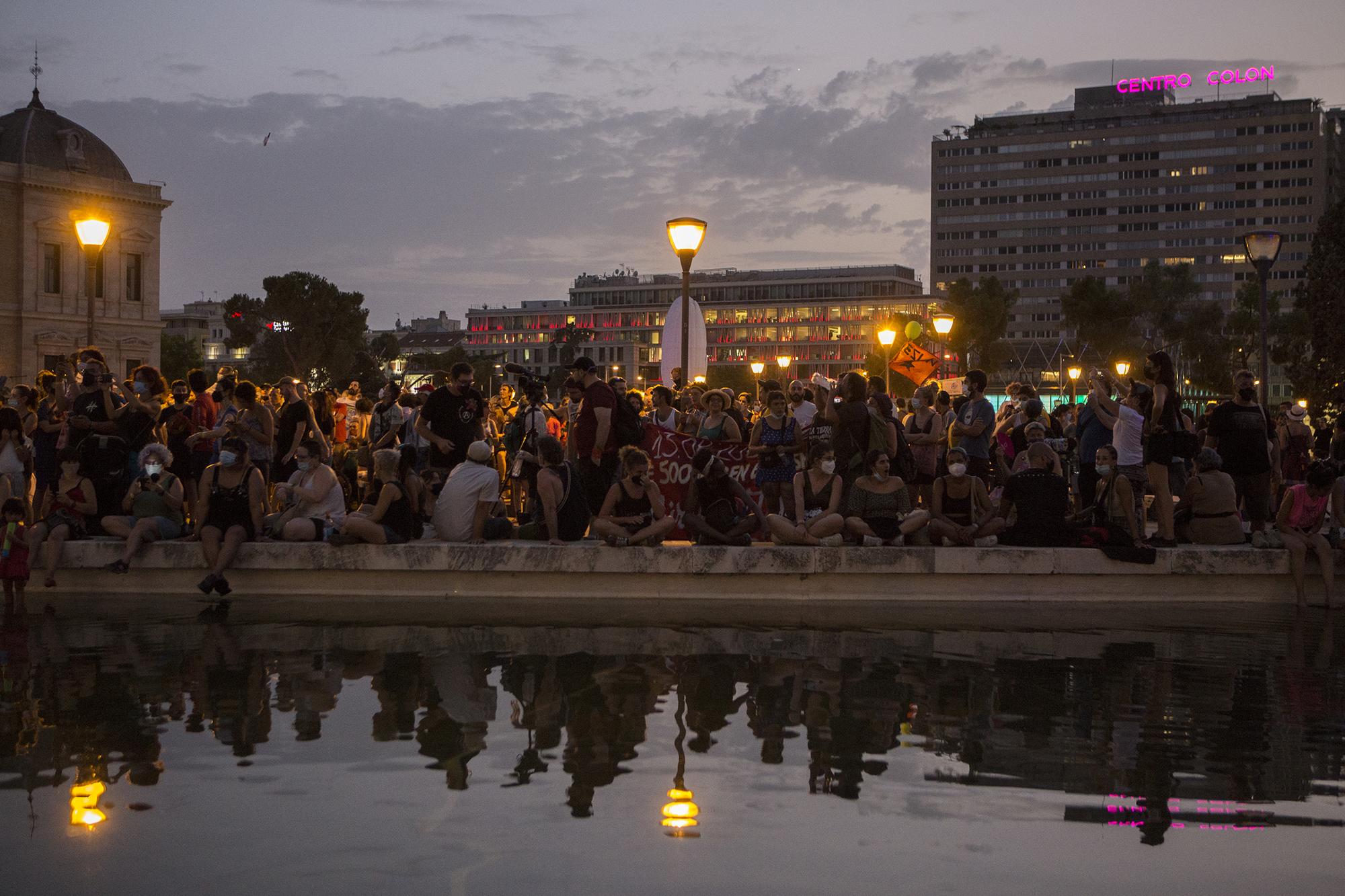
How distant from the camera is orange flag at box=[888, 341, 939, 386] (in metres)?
19.7

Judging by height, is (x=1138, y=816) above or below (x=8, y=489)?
below

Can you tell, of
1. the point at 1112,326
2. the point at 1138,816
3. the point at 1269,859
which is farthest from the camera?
the point at 1112,326

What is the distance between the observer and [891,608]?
35.9 feet

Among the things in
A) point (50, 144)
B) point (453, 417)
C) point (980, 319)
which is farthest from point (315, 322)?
point (453, 417)

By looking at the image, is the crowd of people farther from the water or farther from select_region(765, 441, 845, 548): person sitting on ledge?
the water

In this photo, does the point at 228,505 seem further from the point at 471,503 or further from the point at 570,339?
the point at 570,339

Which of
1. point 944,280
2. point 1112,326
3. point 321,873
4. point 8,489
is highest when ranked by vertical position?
point 944,280

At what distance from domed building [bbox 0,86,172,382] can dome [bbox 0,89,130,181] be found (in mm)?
49

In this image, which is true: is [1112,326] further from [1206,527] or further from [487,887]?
[487,887]

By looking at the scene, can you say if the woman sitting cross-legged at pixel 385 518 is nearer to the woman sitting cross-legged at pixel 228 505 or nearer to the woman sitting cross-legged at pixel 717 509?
the woman sitting cross-legged at pixel 228 505

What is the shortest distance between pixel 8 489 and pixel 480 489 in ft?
13.1

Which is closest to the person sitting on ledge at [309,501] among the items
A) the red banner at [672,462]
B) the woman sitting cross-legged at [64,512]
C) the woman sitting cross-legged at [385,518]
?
the woman sitting cross-legged at [385,518]

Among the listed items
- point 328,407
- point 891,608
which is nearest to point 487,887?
point 891,608

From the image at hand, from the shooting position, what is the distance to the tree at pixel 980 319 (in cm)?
9262
